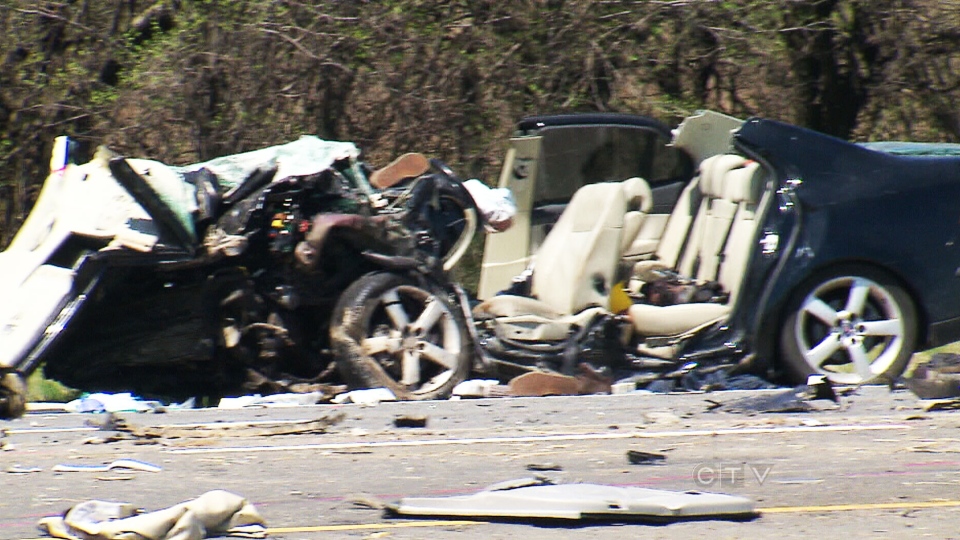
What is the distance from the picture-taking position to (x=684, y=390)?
27.3 ft

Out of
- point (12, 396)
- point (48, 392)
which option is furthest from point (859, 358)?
point (48, 392)

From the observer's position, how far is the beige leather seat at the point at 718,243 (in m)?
8.39

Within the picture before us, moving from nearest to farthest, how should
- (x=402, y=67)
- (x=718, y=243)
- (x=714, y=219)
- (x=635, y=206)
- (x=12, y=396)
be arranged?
(x=12, y=396) → (x=718, y=243) → (x=714, y=219) → (x=635, y=206) → (x=402, y=67)

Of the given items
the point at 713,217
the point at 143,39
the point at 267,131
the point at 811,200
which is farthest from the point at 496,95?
the point at 811,200

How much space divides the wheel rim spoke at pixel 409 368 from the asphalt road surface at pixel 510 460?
10.4 inches

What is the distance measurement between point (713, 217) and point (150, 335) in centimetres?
353

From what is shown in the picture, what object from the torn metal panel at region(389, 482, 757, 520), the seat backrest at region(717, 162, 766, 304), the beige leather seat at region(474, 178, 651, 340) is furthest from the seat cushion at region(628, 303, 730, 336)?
the torn metal panel at region(389, 482, 757, 520)

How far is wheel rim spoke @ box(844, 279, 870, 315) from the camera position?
27.2 ft

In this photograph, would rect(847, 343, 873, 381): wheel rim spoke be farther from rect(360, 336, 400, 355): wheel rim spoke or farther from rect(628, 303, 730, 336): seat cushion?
rect(360, 336, 400, 355): wheel rim spoke

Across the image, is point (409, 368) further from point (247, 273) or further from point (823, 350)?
point (823, 350)

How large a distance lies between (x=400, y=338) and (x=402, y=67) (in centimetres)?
528

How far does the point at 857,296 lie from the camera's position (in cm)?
830

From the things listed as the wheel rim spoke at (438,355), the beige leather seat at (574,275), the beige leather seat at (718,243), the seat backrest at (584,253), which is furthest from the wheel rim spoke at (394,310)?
the beige leather seat at (718,243)

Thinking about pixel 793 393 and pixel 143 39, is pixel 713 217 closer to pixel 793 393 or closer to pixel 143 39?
pixel 793 393
